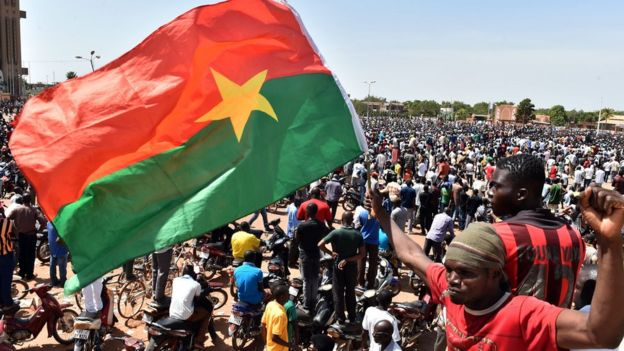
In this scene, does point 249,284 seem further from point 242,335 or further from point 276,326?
point 276,326

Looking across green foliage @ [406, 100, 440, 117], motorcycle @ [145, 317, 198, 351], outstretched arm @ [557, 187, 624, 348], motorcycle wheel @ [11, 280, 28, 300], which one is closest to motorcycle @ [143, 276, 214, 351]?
motorcycle @ [145, 317, 198, 351]

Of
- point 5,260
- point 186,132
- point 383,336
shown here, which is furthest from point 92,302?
point 186,132

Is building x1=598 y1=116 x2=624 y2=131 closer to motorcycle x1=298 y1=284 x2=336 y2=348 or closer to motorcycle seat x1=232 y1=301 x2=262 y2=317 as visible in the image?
motorcycle x1=298 y1=284 x2=336 y2=348

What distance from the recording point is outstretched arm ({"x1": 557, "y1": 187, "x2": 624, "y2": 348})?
139 cm

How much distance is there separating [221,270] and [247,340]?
3103 mm

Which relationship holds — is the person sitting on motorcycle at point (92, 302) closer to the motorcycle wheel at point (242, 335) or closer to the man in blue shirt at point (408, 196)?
the motorcycle wheel at point (242, 335)

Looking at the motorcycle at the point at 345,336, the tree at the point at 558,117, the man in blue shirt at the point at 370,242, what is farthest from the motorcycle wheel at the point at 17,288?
the tree at the point at 558,117

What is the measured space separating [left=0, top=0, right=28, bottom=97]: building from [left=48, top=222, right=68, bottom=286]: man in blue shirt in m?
90.1

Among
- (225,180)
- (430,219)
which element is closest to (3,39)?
(430,219)

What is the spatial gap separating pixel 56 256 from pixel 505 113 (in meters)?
105

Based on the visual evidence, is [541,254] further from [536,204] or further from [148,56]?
[148,56]

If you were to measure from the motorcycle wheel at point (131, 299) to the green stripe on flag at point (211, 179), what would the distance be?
480 cm

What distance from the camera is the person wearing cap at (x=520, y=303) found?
1406mm

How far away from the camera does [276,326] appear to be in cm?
531
